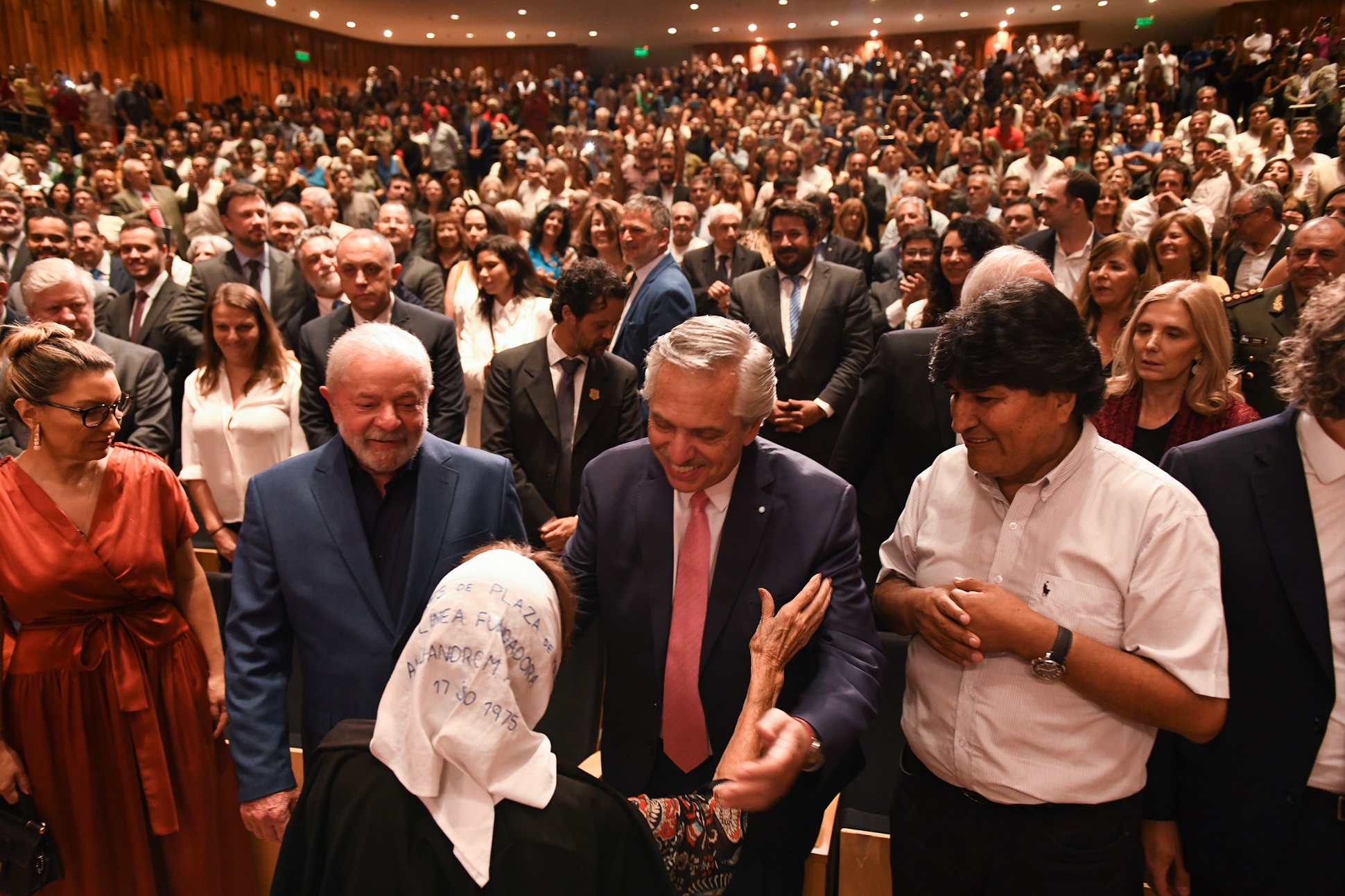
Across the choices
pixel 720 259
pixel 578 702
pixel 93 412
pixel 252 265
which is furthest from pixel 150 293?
pixel 578 702

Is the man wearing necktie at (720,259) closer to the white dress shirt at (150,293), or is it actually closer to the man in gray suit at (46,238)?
the white dress shirt at (150,293)

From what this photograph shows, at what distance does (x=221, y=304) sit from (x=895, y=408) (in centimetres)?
240

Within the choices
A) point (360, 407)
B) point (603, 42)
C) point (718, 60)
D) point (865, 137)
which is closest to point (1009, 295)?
point (360, 407)

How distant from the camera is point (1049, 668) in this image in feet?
4.54

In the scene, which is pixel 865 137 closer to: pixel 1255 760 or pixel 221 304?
pixel 221 304

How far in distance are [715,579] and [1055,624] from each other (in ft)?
1.97

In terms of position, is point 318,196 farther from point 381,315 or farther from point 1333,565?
point 1333,565

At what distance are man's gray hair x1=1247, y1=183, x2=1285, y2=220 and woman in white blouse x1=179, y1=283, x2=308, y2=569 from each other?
488cm

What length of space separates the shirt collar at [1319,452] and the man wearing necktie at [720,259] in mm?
3834

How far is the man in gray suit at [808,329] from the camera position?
144 inches

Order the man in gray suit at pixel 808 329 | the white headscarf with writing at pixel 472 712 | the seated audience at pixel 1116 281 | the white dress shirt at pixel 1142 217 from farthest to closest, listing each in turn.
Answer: the white dress shirt at pixel 1142 217 < the man in gray suit at pixel 808 329 < the seated audience at pixel 1116 281 < the white headscarf with writing at pixel 472 712

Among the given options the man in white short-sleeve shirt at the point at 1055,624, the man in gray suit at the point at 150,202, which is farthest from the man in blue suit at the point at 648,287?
the man in gray suit at the point at 150,202

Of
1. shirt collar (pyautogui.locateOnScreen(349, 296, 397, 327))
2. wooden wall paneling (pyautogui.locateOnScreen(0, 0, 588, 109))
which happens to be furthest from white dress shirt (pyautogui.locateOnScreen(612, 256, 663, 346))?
wooden wall paneling (pyautogui.locateOnScreen(0, 0, 588, 109))

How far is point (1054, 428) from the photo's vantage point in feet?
4.76
